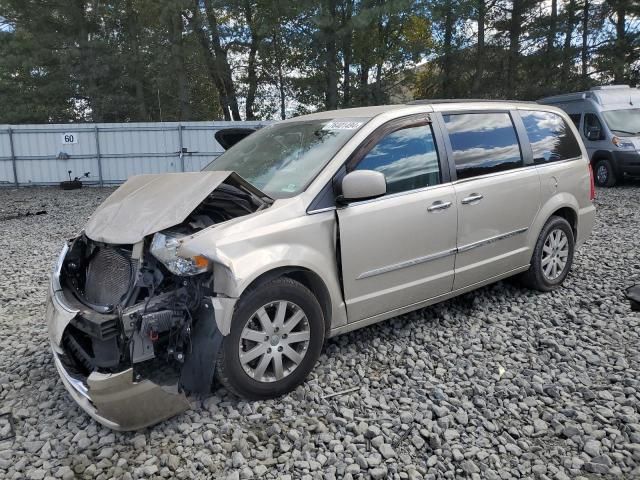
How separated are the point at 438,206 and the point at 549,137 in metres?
1.85

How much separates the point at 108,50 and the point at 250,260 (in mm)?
22733

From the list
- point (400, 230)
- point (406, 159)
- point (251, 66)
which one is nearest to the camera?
point (400, 230)

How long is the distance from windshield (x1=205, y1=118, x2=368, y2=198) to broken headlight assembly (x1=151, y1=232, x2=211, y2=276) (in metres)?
0.77

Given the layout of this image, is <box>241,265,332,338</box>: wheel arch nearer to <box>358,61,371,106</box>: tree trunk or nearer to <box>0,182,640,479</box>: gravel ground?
<box>0,182,640,479</box>: gravel ground

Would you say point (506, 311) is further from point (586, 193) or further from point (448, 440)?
point (448, 440)

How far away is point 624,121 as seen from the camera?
43.1ft

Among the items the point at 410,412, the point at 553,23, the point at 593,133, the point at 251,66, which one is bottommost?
the point at 410,412

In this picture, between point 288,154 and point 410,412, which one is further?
point 288,154

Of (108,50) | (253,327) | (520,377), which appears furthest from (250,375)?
(108,50)

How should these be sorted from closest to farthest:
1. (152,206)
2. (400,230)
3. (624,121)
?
(152,206)
(400,230)
(624,121)

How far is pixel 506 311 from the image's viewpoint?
15.1 feet

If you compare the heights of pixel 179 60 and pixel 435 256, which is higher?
pixel 179 60

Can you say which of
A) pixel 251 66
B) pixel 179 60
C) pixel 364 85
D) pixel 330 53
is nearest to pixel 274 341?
pixel 330 53

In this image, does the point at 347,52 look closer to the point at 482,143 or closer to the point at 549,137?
the point at 549,137
